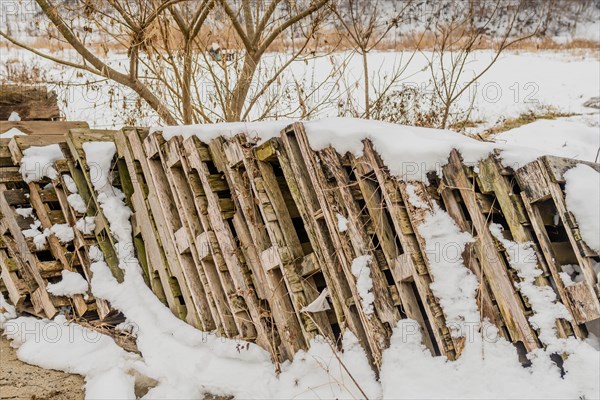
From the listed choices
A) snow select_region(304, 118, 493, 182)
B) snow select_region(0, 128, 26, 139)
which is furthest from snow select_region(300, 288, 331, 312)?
snow select_region(0, 128, 26, 139)

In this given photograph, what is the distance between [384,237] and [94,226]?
2.32 m

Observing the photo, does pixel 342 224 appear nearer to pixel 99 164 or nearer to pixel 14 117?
pixel 99 164

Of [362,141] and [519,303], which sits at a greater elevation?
[362,141]

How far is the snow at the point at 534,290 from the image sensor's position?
79.6 inches

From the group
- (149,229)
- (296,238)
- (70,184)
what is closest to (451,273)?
(296,238)

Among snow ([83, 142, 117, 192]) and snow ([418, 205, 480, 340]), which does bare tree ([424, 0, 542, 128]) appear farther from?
snow ([83, 142, 117, 192])

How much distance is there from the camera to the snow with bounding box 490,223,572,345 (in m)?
2.02

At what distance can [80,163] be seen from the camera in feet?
12.1

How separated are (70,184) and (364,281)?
2554 mm

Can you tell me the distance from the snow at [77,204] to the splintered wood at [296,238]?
18 mm

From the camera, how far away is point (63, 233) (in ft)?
12.3

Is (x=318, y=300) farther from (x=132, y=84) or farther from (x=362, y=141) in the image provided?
(x=132, y=84)

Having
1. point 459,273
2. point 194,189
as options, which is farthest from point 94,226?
point 459,273

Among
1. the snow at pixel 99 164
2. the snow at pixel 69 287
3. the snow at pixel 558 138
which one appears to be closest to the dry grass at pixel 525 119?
the snow at pixel 558 138
